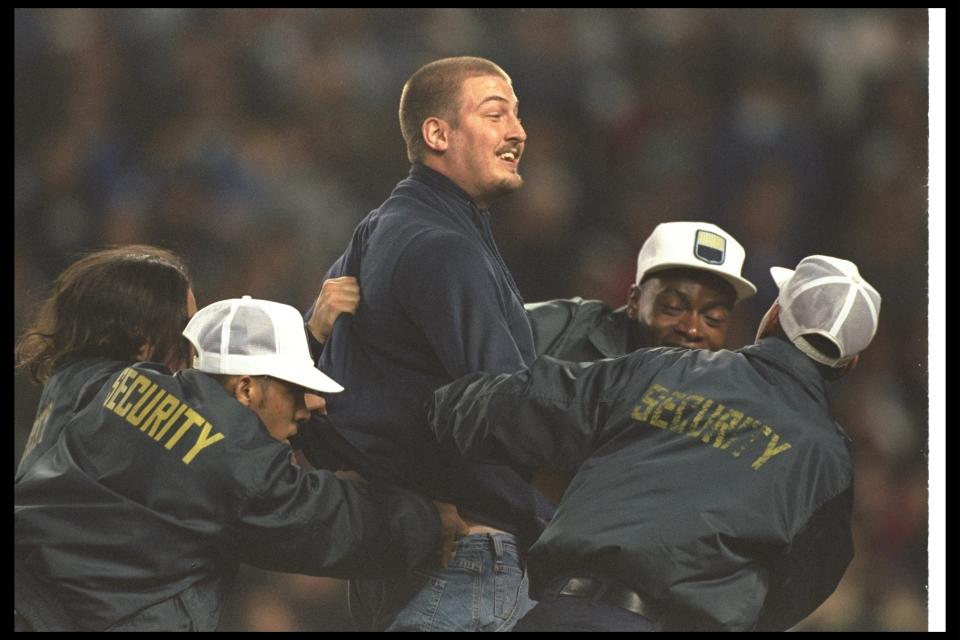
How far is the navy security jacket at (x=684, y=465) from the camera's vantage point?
2049 millimetres

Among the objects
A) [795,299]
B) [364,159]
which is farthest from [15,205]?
[795,299]

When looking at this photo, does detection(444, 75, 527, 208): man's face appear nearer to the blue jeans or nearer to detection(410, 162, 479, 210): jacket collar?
detection(410, 162, 479, 210): jacket collar

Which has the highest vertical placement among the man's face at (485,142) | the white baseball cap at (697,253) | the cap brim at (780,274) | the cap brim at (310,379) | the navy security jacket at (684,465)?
the man's face at (485,142)

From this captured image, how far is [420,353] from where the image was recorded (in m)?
2.35

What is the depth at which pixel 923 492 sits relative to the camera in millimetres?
3090

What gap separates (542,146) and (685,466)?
1.42 metres

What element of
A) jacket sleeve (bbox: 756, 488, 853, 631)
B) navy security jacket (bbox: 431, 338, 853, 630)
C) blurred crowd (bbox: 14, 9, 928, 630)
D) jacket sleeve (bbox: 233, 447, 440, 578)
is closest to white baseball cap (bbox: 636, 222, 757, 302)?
blurred crowd (bbox: 14, 9, 928, 630)

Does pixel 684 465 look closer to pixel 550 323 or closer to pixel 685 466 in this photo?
pixel 685 466

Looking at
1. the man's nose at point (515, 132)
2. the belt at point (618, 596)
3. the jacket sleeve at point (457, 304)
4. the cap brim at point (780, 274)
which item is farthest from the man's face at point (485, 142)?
the belt at point (618, 596)

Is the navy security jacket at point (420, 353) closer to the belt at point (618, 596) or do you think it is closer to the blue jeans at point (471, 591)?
the blue jeans at point (471, 591)

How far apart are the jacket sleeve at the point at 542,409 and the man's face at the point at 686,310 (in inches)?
22.4

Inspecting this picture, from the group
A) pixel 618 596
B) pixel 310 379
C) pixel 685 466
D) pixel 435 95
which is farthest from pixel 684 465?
pixel 435 95
